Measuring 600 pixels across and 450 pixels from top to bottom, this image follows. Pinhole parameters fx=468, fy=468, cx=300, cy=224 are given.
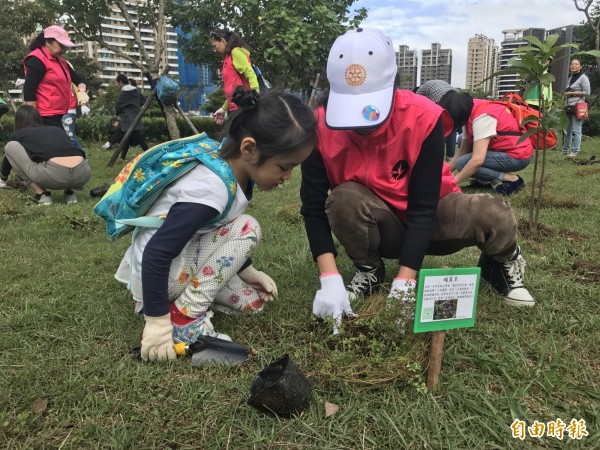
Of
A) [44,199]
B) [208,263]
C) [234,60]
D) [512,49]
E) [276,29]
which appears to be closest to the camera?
[208,263]

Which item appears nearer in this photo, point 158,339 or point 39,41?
point 158,339

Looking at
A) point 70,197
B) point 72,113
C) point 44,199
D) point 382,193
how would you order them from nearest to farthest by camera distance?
point 382,193 < point 44,199 < point 70,197 < point 72,113

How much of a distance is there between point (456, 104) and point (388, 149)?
167cm

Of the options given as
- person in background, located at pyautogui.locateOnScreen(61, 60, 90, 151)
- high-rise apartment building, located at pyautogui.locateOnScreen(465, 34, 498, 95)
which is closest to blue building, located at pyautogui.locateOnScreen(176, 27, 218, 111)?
person in background, located at pyautogui.locateOnScreen(61, 60, 90, 151)

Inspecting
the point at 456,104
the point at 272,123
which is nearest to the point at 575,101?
the point at 456,104

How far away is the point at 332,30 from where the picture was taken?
834cm

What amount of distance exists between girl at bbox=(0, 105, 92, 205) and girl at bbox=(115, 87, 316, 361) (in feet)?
9.40

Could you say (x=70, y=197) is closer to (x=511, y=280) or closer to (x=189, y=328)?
(x=189, y=328)

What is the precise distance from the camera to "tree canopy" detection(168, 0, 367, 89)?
26.6 feet

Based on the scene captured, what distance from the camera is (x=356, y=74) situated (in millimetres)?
1579

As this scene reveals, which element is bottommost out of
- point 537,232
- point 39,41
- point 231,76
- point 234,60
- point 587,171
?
point 587,171

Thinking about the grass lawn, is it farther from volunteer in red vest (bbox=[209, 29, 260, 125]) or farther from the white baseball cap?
volunteer in red vest (bbox=[209, 29, 260, 125])

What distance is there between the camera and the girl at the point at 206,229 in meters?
1.48

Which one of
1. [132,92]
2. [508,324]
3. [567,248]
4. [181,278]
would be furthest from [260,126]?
[132,92]
